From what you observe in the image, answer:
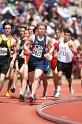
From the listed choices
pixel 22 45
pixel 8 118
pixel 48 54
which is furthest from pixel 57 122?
pixel 22 45

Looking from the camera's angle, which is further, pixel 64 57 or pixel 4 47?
pixel 64 57

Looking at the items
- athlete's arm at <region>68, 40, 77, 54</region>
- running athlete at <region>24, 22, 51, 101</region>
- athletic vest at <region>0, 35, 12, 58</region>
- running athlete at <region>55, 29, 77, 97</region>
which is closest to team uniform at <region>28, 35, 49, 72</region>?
running athlete at <region>24, 22, 51, 101</region>

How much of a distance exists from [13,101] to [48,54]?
160cm

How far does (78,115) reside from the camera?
36.3ft

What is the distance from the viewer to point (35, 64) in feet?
44.4

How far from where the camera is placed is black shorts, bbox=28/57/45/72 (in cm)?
1345

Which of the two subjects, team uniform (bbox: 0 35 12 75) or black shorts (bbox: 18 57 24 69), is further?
black shorts (bbox: 18 57 24 69)

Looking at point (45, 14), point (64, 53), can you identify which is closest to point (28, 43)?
point (64, 53)

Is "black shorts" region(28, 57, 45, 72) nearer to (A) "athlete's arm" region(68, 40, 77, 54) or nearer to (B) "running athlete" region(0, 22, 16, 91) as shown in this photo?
(B) "running athlete" region(0, 22, 16, 91)

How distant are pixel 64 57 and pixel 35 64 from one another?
1704 millimetres

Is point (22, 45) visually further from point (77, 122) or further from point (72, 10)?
point (72, 10)

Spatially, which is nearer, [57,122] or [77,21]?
[57,122]

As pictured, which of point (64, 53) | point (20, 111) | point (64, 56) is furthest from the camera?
point (64, 56)

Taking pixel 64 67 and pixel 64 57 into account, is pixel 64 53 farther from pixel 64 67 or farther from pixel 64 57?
pixel 64 67
